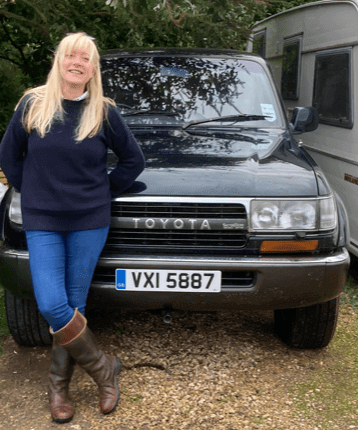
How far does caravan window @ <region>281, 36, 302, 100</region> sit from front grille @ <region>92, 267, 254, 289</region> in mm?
4532

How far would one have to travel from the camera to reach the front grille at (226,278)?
3172mm

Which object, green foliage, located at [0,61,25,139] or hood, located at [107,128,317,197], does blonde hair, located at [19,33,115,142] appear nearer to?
hood, located at [107,128,317,197]

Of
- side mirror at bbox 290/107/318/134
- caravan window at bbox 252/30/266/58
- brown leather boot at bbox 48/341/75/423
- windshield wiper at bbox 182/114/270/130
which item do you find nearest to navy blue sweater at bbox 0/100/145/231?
brown leather boot at bbox 48/341/75/423

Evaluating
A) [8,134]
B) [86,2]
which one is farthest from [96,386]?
[86,2]

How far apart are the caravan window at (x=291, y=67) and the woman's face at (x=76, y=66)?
4842 mm

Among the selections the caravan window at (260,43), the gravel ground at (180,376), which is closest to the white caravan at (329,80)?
the caravan window at (260,43)

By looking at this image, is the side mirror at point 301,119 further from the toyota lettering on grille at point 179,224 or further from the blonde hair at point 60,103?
the blonde hair at point 60,103

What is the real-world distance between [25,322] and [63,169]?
1.26m

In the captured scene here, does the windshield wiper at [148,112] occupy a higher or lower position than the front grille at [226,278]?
higher

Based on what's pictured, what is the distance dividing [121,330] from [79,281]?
4.02 ft

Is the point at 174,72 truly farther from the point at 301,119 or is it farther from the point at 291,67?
the point at 291,67

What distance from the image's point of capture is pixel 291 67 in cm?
744

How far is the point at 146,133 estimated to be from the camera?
12.6ft

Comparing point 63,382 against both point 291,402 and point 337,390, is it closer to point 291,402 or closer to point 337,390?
point 291,402
